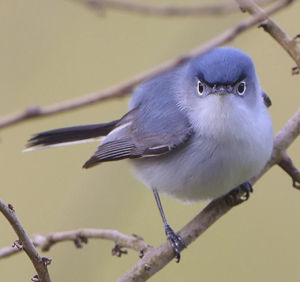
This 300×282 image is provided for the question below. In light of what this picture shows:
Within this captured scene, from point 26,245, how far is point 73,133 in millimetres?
1189

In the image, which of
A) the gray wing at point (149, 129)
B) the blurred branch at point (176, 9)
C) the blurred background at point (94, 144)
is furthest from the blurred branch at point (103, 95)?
the blurred background at point (94, 144)

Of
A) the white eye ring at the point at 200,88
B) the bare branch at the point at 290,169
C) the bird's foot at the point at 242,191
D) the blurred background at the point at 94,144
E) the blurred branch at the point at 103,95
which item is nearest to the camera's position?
the blurred branch at the point at 103,95

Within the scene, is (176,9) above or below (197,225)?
above

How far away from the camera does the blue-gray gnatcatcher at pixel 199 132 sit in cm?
164

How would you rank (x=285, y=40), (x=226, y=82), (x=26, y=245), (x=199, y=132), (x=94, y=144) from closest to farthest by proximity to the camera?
(x=26, y=245)
(x=285, y=40)
(x=226, y=82)
(x=199, y=132)
(x=94, y=144)

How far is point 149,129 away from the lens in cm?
191

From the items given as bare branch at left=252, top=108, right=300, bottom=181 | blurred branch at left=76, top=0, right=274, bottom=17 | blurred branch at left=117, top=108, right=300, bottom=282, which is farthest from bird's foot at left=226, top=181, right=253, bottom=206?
blurred branch at left=76, top=0, right=274, bottom=17

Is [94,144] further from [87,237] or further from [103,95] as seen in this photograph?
[103,95]

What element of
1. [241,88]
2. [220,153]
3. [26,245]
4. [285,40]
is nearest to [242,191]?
[220,153]

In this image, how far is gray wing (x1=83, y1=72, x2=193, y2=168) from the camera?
1.79 m

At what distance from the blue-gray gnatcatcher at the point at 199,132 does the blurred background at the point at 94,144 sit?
36 centimetres

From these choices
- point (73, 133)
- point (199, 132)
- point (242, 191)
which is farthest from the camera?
point (73, 133)

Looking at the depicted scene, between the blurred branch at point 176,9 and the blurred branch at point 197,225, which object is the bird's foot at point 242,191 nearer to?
the blurred branch at point 197,225

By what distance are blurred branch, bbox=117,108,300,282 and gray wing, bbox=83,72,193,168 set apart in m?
0.25
